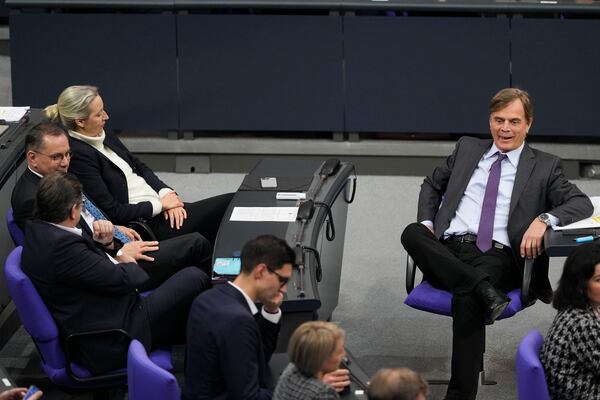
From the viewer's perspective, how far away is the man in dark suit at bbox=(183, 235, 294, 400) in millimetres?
3832

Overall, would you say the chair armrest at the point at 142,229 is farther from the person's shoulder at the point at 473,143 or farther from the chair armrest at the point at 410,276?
the person's shoulder at the point at 473,143

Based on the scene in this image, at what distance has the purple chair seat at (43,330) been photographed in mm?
4488

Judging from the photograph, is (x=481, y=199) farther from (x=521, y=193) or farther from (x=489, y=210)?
(x=521, y=193)

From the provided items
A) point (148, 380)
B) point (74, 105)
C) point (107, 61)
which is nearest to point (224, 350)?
point (148, 380)

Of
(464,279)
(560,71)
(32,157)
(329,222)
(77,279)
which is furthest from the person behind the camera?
(560,71)

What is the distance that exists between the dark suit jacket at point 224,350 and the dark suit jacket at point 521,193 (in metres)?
1.73

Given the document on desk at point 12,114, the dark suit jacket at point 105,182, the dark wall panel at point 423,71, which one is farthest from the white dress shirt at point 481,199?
the dark wall panel at point 423,71

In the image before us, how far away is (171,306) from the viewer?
4.79 metres

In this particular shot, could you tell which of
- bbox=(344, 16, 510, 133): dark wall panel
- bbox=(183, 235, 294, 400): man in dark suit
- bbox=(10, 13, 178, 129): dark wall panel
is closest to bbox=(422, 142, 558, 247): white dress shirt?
bbox=(183, 235, 294, 400): man in dark suit

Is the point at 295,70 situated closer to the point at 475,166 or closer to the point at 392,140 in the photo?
the point at 392,140

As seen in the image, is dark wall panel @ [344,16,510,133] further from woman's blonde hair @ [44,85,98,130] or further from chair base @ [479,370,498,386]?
chair base @ [479,370,498,386]

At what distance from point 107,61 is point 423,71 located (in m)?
2.18

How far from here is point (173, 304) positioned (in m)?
4.80

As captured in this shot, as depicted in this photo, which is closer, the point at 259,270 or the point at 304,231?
the point at 259,270
